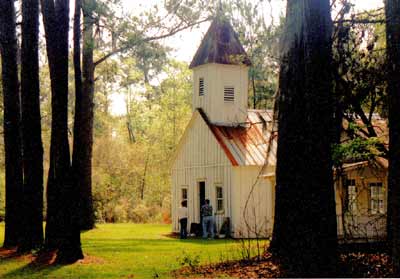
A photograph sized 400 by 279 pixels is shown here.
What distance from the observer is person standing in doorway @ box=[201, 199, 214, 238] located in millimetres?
26016

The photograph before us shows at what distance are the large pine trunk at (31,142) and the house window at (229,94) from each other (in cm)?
1223

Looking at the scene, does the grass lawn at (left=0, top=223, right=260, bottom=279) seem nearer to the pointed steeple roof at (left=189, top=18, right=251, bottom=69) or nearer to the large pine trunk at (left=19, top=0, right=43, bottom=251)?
the large pine trunk at (left=19, top=0, right=43, bottom=251)

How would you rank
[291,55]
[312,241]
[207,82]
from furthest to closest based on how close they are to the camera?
[207,82] → [291,55] → [312,241]

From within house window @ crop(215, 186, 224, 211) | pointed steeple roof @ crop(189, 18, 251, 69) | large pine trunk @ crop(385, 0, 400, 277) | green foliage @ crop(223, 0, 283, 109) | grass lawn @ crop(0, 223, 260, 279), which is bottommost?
grass lawn @ crop(0, 223, 260, 279)

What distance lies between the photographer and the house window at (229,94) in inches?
1172

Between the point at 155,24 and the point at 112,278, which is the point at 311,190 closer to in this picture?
the point at 112,278

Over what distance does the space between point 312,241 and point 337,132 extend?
11.0 feet

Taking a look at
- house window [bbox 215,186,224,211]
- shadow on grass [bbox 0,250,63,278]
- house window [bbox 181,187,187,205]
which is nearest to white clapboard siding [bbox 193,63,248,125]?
house window [bbox 215,186,224,211]

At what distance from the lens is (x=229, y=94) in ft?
98.0

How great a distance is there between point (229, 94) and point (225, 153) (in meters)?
3.73

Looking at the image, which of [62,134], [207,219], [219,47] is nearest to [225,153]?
[207,219]

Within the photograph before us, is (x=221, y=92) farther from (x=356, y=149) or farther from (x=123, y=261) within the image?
(x=356, y=149)

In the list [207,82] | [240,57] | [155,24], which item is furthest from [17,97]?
[207,82]

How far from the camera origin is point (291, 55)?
41.7ft
